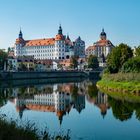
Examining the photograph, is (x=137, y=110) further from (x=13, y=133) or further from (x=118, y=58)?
(x=118, y=58)

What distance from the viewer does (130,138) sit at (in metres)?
23.3

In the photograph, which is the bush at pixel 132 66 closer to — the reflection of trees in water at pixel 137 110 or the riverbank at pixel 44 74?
the reflection of trees in water at pixel 137 110

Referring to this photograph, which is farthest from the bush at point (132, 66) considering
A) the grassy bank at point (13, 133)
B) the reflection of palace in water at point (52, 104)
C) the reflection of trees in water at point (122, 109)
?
the grassy bank at point (13, 133)

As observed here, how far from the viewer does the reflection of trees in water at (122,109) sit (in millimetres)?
32925

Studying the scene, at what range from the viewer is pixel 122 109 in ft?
125

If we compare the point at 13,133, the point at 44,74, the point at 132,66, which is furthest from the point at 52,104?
the point at 44,74

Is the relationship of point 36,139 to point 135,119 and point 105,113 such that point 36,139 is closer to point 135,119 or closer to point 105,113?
point 135,119

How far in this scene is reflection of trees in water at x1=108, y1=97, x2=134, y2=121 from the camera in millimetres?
32925

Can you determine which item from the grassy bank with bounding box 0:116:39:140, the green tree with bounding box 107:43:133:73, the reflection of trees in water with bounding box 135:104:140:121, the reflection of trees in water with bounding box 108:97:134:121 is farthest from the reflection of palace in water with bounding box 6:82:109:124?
the green tree with bounding box 107:43:133:73

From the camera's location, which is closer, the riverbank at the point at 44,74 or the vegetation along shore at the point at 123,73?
the vegetation along shore at the point at 123,73

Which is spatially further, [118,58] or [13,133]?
[118,58]

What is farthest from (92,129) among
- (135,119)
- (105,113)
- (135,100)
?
(135,100)

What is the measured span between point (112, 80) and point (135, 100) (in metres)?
26.6

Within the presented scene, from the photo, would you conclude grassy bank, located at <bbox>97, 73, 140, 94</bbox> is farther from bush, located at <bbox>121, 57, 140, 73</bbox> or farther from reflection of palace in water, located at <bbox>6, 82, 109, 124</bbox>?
reflection of palace in water, located at <bbox>6, 82, 109, 124</bbox>
